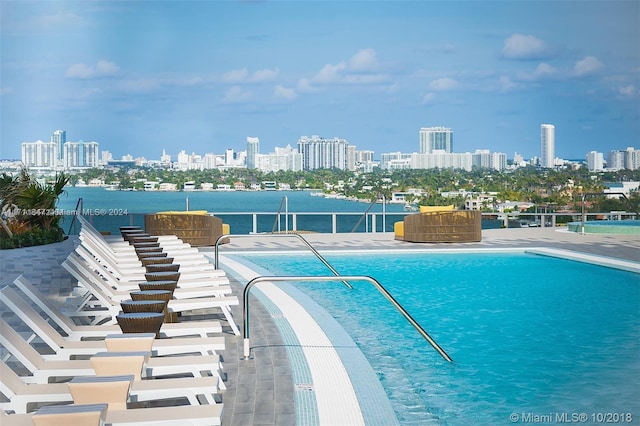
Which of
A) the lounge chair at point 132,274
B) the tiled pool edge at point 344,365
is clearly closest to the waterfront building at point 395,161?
the lounge chair at point 132,274

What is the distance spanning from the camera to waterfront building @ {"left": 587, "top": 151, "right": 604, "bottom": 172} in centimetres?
4666

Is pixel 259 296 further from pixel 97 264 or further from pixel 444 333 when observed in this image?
pixel 444 333

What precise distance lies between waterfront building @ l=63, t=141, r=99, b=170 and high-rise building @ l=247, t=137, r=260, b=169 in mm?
9770

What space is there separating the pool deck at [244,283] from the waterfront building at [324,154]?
34.2 metres

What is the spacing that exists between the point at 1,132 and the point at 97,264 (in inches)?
1607

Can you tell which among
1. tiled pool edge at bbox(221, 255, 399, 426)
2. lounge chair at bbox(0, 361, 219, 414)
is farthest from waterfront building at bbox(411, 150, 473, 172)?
lounge chair at bbox(0, 361, 219, 414)

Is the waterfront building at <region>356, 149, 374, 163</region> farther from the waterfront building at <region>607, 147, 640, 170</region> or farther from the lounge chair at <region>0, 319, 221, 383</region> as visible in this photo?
the lounge chair at <region>0, 319, 221, 383</region>

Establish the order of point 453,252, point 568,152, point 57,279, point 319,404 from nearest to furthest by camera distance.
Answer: point 319,404 < point 57,279 < point 453,252 < point 568,152

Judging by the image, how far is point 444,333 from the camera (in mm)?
6496

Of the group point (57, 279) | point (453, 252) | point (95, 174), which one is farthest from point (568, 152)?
point (57, 279)

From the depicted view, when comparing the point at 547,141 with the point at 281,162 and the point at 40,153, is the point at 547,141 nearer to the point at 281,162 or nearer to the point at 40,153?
the point at 281,162

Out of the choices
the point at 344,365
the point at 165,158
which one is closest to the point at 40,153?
the point at 165,158

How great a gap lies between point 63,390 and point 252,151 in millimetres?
50859

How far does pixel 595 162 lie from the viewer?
48125 mm
